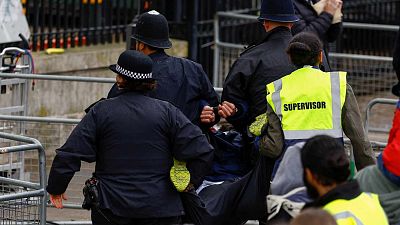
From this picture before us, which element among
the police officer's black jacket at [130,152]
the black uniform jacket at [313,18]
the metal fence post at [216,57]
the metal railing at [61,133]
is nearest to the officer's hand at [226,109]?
the police officer's black jacket at [130,152]

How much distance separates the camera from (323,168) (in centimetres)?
542

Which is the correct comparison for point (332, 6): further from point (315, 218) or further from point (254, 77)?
point (315, 218)

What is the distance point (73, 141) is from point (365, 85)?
8.02 metres

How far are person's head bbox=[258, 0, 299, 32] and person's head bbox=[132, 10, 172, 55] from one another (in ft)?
2.30

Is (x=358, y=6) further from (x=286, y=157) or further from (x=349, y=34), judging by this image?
(x=286, y=157)

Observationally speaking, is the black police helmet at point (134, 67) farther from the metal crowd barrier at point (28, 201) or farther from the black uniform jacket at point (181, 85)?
the metal crowd barrier at point (28, 201)

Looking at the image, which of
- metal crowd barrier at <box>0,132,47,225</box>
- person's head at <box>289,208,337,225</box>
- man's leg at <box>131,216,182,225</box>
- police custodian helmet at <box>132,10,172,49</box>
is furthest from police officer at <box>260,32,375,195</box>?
person's head at <box>289,208,337,225</box>

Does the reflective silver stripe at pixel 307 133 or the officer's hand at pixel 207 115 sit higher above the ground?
the reflective silver stripe at pixel 307 133

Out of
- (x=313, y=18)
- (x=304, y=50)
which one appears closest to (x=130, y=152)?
(x=304, y=50)

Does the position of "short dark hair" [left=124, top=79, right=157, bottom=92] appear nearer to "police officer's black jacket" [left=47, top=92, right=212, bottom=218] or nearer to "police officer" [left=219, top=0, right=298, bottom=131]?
"police officer's black jacket" [left=47, top=92, right=212, bottom=218]

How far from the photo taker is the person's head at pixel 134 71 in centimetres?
733

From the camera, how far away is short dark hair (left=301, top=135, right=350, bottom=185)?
17.8 ft

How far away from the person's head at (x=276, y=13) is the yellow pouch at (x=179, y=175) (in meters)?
1.33

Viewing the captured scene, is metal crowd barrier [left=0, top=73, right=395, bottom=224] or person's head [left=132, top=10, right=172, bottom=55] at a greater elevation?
person's head [left=132, top=10, right=172, bottom=55]
